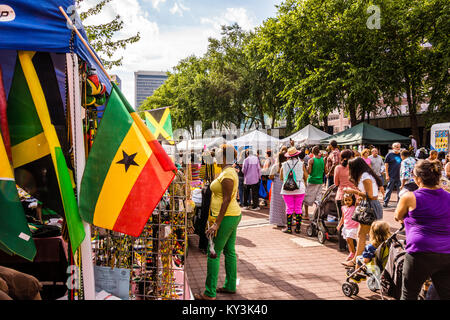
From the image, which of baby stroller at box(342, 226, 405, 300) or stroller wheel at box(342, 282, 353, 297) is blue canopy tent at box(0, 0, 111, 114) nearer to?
baby stroller at box(342, 226, 405, 300)

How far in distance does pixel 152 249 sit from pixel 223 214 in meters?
1.04

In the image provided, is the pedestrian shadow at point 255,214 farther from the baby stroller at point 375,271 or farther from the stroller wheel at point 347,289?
the stroller wheel at point 347,289

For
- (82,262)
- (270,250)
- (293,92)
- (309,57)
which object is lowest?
(270,250)

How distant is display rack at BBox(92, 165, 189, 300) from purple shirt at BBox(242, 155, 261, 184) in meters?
7.54

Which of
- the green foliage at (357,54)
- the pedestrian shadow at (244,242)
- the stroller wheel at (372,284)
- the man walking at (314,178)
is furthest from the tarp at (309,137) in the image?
the stroller wheel at (372,284)

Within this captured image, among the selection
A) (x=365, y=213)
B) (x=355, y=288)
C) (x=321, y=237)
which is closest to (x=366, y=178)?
(x=365, y=213)

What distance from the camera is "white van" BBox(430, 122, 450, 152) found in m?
14.4

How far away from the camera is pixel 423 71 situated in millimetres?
19438

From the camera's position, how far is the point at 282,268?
564 cm

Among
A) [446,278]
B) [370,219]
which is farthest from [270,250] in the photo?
[446,278]

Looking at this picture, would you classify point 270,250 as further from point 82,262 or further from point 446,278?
point 82,262

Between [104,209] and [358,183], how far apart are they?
4.13 m

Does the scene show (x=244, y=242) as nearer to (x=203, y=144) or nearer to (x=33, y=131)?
(x=33, y=131)

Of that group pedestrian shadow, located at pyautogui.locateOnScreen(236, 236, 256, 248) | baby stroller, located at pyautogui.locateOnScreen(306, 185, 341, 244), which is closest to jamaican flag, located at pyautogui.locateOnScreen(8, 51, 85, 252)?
pedestrian shadow, located at pyautogui.locateOnScreen(236, 236, 256, 248)
